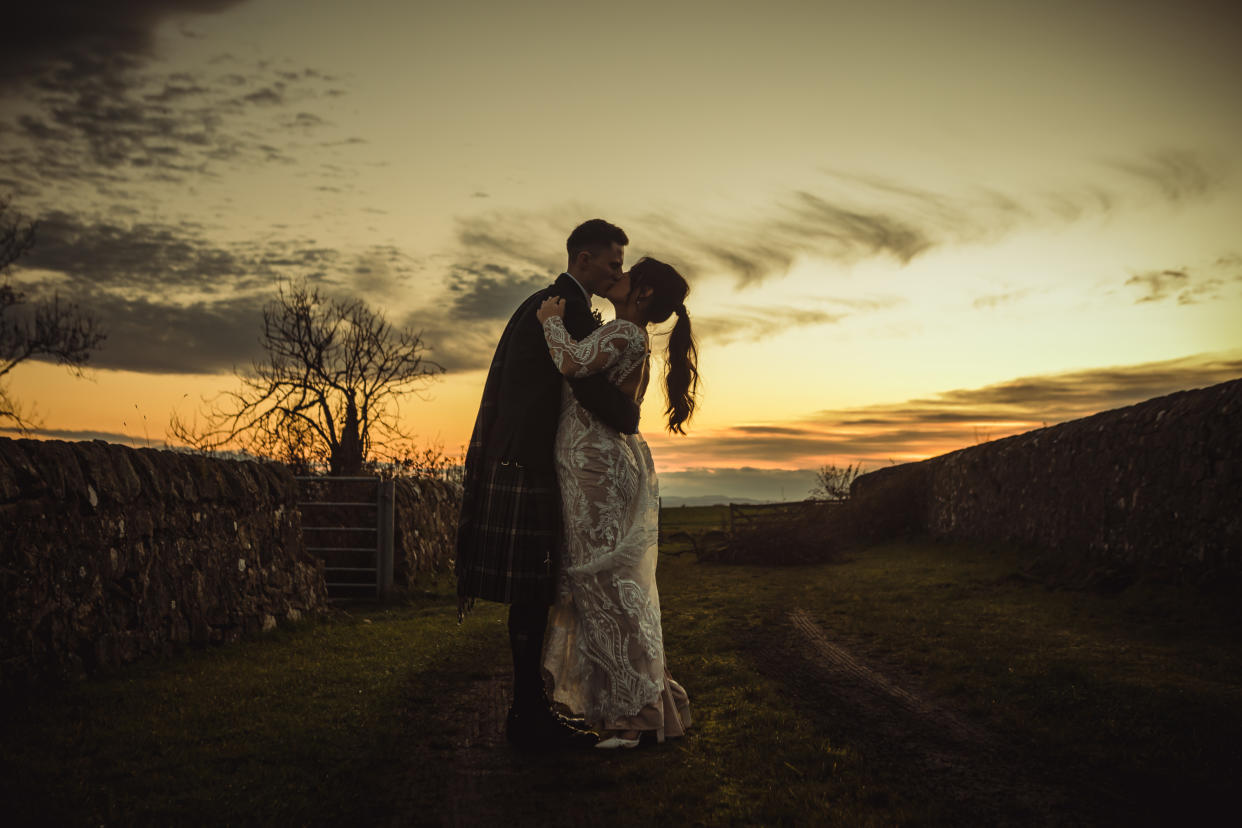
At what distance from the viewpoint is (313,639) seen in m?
7.04

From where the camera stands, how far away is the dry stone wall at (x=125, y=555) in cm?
471

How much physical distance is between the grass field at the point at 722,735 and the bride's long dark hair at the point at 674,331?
177cm

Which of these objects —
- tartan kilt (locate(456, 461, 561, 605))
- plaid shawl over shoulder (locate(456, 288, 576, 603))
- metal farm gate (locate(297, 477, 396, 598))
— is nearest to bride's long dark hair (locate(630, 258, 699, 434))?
plaid shawl over shoulder (locate(456, 288, 576, 603))

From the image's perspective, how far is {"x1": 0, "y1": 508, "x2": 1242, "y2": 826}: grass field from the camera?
9.64 ft

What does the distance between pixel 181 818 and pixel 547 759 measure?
1524 millimetres

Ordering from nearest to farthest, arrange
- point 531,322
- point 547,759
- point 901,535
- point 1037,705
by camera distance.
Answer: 1. point 547,759
2. point 531,322
3. point 1037,705
4. point 901,535

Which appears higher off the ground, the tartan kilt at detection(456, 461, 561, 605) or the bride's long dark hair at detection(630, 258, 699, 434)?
the bride's long dark hair at detection(630, 258, 699, 434)

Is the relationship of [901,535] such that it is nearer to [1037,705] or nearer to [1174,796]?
[1037,705]

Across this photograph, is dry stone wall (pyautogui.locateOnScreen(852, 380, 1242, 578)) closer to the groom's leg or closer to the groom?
the groom

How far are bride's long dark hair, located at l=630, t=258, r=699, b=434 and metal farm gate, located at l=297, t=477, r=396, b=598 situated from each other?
7.67m

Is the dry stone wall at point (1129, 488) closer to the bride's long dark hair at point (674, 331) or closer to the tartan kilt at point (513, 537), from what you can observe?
the bride's long dark hair at point (674, 331)

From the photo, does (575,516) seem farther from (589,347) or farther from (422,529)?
(422,529)

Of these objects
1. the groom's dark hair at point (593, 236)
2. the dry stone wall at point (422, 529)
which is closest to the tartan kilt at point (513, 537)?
the groom's dark hair at point (593, 236)

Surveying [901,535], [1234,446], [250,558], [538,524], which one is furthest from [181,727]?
[901,535]
